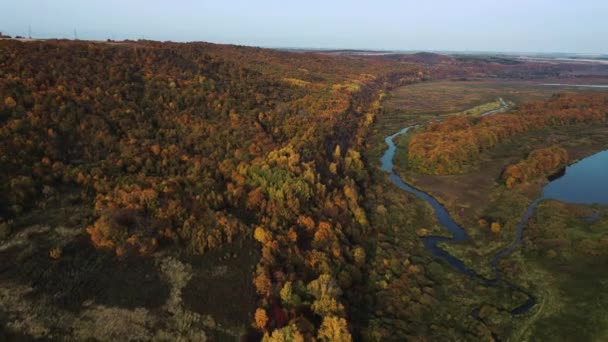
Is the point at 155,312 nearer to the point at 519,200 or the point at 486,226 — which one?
the point at 486,226

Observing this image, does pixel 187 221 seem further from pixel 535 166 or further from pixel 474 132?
pixel 474 132

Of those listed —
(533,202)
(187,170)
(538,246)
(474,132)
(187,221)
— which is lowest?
(538,246)

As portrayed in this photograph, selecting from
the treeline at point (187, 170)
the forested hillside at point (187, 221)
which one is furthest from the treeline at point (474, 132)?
the treeline at point (187, 170)

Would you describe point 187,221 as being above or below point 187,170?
below

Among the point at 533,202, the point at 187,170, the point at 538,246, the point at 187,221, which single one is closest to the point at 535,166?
the point at 533,202

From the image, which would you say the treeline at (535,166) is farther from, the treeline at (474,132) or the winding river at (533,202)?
the treeline at (474,132)
